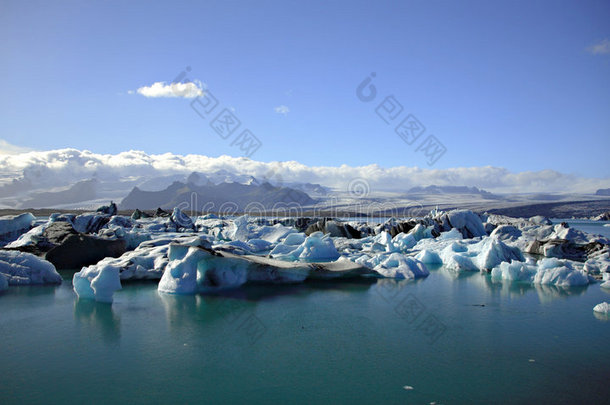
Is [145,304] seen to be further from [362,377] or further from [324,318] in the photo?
[362,377]

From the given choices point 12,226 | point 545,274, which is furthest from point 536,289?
point 12,226

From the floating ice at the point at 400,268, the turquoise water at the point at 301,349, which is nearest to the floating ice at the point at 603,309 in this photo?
the turquoise water at the point at 301,349

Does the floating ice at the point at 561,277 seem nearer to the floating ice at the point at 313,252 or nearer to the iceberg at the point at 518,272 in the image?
the iceberg at the point at 518,272

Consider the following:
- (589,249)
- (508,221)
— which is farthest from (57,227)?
(508,221)

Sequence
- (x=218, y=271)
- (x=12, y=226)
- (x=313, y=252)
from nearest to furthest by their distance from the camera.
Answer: (x=218, y=271), (x=313, y=252), (x=12, y=226)

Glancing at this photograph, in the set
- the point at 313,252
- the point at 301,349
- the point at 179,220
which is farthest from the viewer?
the point at 179,220

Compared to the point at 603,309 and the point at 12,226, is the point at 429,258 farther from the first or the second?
the point at 12,226
